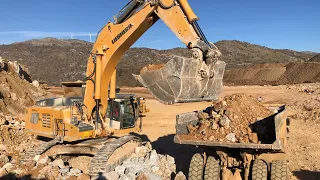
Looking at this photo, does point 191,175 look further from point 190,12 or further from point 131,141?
point 190,12

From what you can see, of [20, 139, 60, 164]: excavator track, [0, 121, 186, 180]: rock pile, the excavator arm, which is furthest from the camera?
[20, 139, 60, 164]: excavator track

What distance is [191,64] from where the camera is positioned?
259 inches

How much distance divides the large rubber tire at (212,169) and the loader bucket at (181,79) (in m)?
1.24

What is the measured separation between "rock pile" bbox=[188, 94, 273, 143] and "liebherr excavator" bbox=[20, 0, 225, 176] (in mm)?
426

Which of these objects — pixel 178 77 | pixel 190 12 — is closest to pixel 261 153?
pixel 178 77

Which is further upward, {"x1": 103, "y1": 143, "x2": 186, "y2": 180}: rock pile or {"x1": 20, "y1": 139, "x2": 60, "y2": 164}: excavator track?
{"x1": 20, "y1": 139, "x2": 60, "y2": 164}: excavator track

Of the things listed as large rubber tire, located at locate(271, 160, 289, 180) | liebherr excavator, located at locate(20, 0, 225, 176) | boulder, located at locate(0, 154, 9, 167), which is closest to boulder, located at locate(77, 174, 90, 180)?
liebherr excavator, located at locate(20, 0, 225, 176)

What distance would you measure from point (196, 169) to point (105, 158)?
6.73ft

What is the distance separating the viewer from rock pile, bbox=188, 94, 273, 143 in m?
6.77

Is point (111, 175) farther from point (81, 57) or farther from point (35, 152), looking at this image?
point (81, 57)

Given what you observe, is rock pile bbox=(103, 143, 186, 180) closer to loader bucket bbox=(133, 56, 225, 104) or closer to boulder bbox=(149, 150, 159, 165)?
boulder bbox=(149, 150, 159, 165)

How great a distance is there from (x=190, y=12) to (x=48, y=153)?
4.88m

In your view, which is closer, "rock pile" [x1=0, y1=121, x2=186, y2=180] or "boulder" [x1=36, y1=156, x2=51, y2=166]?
"rock pile" [x1=0, y1=121, x2=186, y2=180]

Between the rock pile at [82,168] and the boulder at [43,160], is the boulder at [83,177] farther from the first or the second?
the boulder at [43,160]
